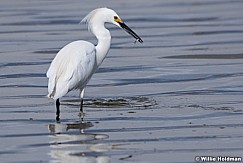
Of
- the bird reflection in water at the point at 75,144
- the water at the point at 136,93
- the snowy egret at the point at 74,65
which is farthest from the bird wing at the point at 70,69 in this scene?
the bird reflection in water at the point at 75,144

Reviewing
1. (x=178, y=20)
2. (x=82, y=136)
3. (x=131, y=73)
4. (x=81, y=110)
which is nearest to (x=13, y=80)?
(x=131, y=73)

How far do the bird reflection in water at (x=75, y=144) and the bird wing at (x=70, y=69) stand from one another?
70cm

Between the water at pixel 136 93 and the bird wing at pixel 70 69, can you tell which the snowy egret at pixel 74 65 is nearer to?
the bird wing at pixel 70 69

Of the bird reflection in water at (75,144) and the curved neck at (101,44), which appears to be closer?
the bird reflection in water at (75,144)

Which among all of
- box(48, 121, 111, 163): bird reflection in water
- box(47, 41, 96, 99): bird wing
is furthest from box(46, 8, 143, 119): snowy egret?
box(48, 121, 111, 163): bird reflection in water

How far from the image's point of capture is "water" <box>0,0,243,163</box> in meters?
9.71

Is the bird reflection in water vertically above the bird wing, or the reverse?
the bird wing

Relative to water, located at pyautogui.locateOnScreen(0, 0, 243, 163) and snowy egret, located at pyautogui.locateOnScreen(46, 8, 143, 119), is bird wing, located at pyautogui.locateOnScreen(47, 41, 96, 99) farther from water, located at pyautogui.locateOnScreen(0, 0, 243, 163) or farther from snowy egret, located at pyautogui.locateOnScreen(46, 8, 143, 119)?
water, located at pyautogui.locateOnScreen(0, 0, 243, 163)

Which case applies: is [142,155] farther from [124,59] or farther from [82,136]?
[124,59]

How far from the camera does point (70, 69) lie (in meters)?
12.0

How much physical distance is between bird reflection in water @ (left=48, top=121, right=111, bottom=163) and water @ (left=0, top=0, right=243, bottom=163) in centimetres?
1

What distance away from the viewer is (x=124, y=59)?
55.4 ft

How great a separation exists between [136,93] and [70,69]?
5.58ft

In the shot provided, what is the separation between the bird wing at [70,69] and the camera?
1187 cm
